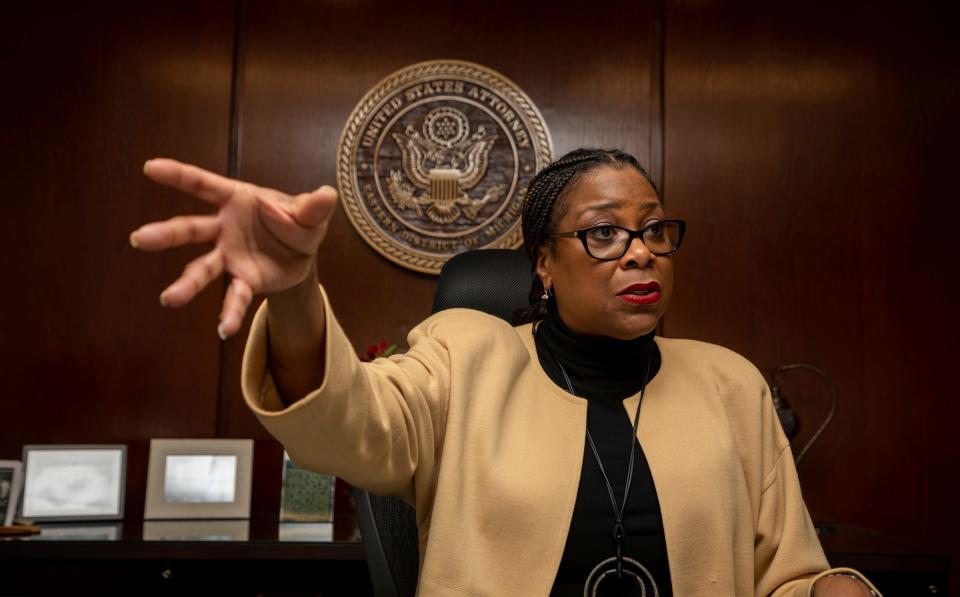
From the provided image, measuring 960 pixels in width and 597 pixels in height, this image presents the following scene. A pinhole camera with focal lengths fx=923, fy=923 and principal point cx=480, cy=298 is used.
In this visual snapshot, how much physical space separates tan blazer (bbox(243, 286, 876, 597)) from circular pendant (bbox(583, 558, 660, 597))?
0.12 feet

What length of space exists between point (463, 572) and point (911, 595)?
1.49 metres

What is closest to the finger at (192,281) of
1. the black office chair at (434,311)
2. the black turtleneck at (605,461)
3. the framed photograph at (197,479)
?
the black office chair at (434,311)

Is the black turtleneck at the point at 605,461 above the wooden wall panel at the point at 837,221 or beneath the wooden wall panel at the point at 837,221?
beneath

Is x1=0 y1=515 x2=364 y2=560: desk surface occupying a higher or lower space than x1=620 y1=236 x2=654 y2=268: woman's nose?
lower

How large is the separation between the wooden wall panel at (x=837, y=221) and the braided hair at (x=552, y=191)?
1.51 metres

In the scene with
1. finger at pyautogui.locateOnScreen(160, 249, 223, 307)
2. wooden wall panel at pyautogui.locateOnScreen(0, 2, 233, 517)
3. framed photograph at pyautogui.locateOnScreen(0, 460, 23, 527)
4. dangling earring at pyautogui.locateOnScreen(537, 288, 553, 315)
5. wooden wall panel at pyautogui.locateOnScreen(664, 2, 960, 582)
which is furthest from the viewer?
wooden wall panel at pyautogui.locateOnScreen(664, 2, 960, 582)

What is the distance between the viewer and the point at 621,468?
4.68 ft

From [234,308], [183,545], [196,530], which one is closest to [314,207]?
[234,308]

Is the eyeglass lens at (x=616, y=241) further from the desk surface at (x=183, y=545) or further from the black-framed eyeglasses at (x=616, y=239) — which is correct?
the desk surface at (x=183, y=545)

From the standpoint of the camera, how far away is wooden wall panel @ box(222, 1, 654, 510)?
3.07 meters

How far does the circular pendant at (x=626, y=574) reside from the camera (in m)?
1.33

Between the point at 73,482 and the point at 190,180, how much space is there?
6.87 ft

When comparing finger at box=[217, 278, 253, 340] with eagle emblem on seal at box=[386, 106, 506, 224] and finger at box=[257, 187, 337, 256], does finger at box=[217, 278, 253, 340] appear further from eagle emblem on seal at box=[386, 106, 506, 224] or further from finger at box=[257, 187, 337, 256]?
eagle emblem on seal at box=[386, 106, 506, 224]

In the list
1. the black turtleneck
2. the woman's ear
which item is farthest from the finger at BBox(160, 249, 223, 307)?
the woman's ear
